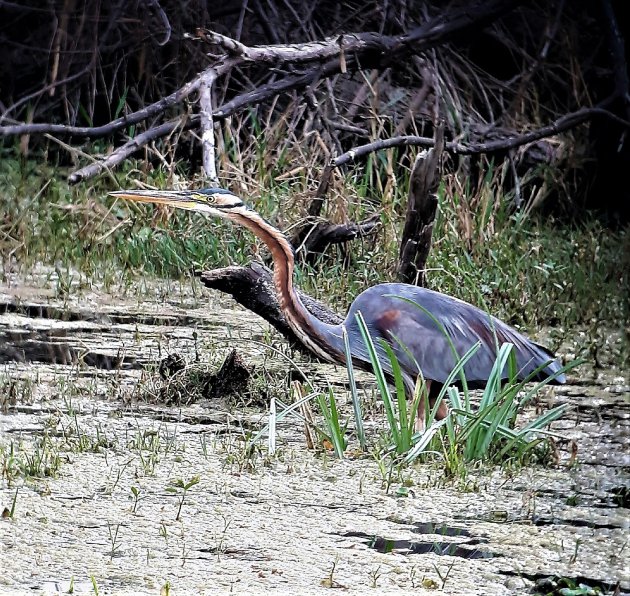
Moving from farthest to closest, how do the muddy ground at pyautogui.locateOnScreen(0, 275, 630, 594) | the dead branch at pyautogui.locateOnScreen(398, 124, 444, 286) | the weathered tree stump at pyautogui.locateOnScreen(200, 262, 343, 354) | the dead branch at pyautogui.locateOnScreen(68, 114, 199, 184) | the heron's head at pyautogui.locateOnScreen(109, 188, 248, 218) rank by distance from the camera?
the dead branch at pyautogui.locateOnScreen(68, 114, 199, 184) < the dead branch at pyautogui.locateOnScreen(398, 124, 444, 286) < the weathered tree stump at pyautogui.locateOnScreen(200, 262, 343, 354) < the heron's head at pyautogui.locateOnScreen(109, 188, 248, 218) < the muddy ground at pyautogui.locateOnScreen(0, 275, 630, 594)

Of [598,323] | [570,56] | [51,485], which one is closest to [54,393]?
[51,485]

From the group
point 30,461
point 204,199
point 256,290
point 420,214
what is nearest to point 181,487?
point 30,461

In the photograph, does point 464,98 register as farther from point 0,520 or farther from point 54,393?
point 0,520

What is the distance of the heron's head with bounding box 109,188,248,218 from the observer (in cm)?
418

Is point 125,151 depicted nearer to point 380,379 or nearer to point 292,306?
point 292,306

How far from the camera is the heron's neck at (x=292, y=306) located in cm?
406

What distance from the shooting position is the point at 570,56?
750cm

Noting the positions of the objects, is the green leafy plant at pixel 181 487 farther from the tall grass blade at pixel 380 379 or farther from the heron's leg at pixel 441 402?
the heron's leg at pixel 441 402

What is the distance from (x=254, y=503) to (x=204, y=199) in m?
1.27

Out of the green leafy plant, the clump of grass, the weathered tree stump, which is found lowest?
the clump of grass

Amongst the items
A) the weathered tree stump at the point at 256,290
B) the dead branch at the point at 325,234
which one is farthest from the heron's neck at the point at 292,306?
the dead branch at the point at 325,234

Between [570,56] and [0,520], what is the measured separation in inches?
207

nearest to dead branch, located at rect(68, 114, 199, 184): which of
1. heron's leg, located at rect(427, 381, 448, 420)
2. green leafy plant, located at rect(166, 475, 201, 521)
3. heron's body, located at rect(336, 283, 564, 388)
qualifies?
Result: heron's body, located at rect(336, 283, 564, 388)

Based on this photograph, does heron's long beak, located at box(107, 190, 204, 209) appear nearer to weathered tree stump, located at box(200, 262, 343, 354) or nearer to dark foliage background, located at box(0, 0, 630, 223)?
weathered tree stump, located at box(200, 262, 343, 354)
